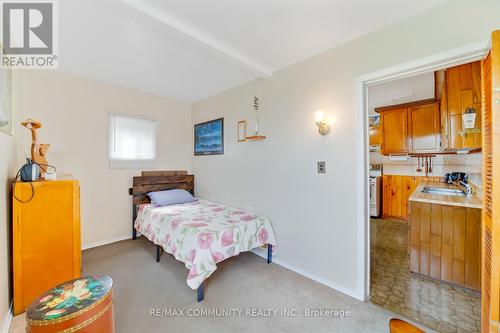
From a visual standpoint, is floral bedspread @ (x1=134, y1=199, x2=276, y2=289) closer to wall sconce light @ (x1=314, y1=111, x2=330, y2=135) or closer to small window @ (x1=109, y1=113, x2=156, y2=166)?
small window @ (x1=109, y1=113, x2=156, y2=166)

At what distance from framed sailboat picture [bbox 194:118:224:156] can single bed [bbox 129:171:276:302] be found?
2.97ft

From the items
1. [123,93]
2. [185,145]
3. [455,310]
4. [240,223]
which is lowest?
[455,310]

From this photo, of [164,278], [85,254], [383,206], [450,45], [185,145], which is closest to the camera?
[450,45]

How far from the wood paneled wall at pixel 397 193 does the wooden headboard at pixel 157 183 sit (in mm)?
4422

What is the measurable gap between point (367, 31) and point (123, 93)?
11.4ft

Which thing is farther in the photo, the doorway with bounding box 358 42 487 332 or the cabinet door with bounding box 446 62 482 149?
the cabinet door with bounding box 446 62 482 149

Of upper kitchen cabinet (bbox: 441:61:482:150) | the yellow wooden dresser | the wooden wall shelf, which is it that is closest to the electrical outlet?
the wooden wall shelf

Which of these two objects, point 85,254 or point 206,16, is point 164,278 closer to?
point 85,254

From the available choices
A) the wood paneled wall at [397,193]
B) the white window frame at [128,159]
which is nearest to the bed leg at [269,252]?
the white window frame at [128,159]

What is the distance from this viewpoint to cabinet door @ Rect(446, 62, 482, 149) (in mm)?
2139

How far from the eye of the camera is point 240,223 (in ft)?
8.23

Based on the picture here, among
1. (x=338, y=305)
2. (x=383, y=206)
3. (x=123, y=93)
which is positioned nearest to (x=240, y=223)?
(x=338, y=305)

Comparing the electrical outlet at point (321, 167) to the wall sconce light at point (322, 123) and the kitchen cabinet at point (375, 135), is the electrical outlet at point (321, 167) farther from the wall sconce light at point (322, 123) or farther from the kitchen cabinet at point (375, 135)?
the kitchen cabinet at point (375, 135)

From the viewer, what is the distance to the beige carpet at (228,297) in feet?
5.48
